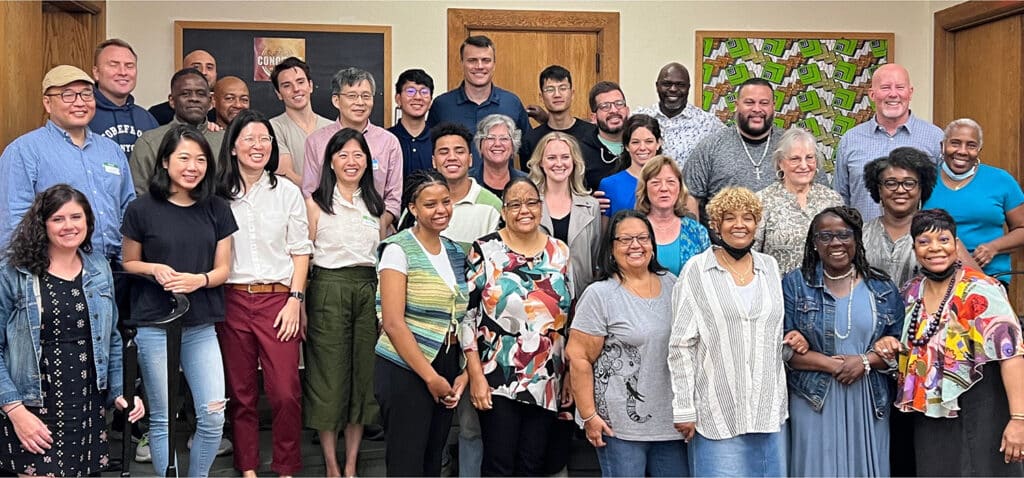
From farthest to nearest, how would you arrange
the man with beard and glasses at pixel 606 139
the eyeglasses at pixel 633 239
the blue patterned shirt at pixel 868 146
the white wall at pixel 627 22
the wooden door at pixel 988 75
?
1. the white wall at pixel 627 22
2. the wooden door at pixel 988 75
3. the man with beard and glasses at pixel 606 139
4. the blue patterned shirt at pixel 868 146
5. the eyeglasses at pixel 633 239

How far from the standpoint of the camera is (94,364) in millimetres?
3658

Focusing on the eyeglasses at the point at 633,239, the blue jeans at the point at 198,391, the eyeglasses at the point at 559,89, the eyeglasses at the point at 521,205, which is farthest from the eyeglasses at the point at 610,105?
the blue jeans at the point at 198,391

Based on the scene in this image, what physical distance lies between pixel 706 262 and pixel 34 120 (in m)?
3.48

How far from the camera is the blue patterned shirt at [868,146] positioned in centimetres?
520

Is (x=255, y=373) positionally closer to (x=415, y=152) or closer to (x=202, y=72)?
(x=415, y=152)

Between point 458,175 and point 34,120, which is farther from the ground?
point 34,120

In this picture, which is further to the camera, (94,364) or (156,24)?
(156,24)

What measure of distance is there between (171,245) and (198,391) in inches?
22.7

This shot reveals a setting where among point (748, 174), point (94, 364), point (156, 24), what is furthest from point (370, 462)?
point (156, 24)

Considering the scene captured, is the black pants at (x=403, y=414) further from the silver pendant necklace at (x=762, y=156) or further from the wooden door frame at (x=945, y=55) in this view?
the wooden door frame at (x=945, y=55)

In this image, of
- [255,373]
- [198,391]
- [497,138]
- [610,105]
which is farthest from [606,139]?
[198,391]

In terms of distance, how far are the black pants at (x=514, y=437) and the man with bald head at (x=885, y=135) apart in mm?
2100

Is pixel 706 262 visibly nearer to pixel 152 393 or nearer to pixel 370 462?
pixel 370 462

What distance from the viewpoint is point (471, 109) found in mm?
5789
